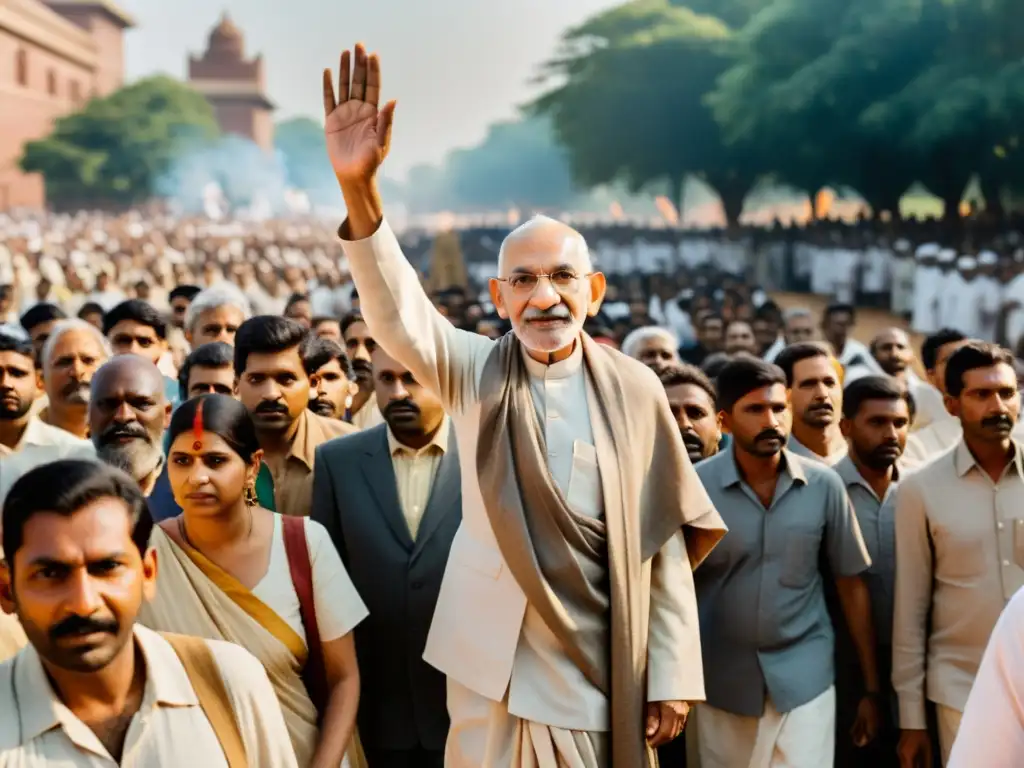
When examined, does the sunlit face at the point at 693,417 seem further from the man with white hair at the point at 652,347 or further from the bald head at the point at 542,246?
the bald head at the point at 542,246

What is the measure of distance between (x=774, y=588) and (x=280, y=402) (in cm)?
162

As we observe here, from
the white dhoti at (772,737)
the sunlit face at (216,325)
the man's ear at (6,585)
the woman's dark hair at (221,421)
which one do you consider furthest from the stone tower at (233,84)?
the man's ear at (6,585)

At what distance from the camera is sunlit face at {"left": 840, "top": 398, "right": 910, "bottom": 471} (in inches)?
204

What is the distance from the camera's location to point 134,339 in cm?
640

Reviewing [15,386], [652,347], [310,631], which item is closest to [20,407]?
[15,386]

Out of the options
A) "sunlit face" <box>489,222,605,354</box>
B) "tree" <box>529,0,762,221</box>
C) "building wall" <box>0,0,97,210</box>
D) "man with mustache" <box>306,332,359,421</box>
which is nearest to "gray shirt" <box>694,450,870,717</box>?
"sunlit face" <box>489,222,605,354</box>

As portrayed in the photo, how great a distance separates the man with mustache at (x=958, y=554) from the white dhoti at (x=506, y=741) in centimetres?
148

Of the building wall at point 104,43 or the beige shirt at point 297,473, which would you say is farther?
the building wall at point 104,43

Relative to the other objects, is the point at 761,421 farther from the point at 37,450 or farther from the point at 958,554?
the point at 37,450

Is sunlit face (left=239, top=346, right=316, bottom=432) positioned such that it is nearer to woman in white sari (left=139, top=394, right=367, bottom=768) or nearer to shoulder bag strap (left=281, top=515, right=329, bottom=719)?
woman in white sari (left=139, top=394, right=367, bottom=768)

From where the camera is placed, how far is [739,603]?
176 inches

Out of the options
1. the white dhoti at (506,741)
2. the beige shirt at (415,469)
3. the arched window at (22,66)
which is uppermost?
the arched window at (22,66)

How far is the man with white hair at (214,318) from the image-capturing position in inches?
258

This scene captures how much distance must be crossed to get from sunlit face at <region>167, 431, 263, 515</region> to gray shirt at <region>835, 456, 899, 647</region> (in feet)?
7.47
